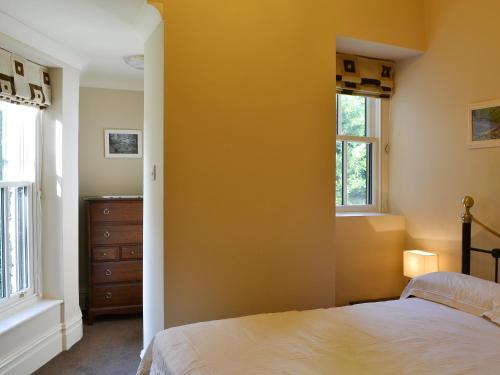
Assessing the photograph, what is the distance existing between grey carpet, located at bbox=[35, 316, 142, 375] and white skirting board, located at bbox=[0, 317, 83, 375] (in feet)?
0.17

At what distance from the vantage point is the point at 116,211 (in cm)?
363

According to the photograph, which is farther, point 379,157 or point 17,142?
point 379,157

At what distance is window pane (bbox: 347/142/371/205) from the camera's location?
3.15m

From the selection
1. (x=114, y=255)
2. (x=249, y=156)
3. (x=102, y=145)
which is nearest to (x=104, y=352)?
(x=114, y=255)

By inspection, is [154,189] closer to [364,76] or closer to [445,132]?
[364,76]

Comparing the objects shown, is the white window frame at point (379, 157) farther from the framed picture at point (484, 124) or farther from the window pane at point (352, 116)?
the framed picture at point (484, 124)

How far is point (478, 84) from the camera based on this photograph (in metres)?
2.55

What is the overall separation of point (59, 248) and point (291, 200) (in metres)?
1.87

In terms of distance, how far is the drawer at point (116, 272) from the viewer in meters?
3.61

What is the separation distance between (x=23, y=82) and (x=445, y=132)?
2989 millimetres

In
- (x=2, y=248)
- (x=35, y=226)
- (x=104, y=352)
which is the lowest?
(x=104, y=352)

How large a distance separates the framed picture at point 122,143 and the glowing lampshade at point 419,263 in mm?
2829

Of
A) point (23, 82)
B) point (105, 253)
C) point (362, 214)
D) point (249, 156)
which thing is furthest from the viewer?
point (105, 253)

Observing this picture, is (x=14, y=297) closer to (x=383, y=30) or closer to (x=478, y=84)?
(x=383, y=30)
